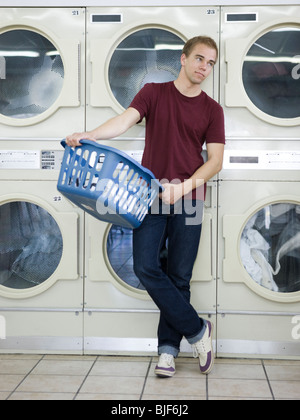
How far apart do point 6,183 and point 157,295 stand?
1.01m

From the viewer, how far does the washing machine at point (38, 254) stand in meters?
2.88

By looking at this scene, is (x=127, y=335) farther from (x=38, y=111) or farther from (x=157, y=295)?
(x=38, y=111)

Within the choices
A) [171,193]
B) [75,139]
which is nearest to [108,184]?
[75,139]

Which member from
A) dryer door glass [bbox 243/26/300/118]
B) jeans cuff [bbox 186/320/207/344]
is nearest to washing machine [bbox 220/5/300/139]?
dryer door glass [bbox 243/26/300/118]

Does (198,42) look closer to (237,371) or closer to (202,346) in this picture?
(202,346)

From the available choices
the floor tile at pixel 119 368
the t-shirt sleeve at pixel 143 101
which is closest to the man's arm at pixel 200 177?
the t-shirt sleeve at pixel 143 101

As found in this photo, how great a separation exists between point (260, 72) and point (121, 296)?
4.44ft

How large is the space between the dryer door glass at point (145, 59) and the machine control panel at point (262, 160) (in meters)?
0.51

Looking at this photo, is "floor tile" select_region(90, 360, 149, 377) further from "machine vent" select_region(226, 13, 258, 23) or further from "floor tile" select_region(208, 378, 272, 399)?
"machine vent" select_region(226, 13, 258, 23)

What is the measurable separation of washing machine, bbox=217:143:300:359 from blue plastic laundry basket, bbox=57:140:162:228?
63cm

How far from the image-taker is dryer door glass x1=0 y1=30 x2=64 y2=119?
9.43ft

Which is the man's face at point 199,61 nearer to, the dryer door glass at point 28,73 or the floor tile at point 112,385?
the dryer door glass at point 28,73

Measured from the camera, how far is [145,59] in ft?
9.29

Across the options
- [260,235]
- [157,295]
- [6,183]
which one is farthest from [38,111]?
[260,235]
